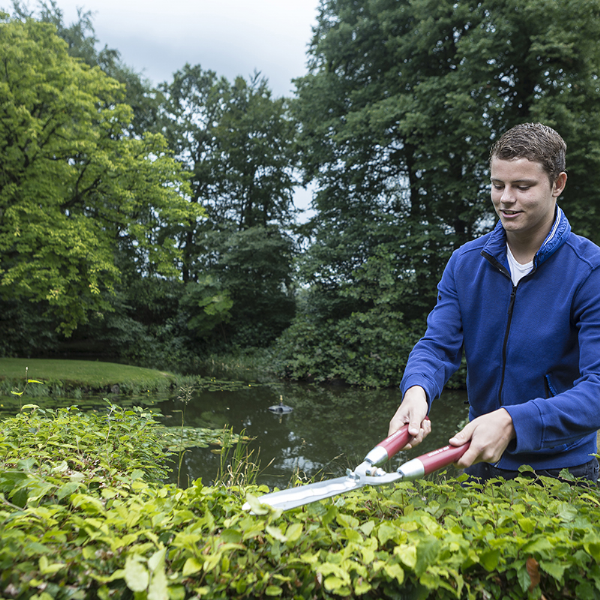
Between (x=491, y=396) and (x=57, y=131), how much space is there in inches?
503

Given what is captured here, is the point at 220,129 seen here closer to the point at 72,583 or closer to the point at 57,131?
the point at 57,131

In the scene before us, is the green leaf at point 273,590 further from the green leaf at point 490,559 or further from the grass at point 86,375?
the grass at point 86,375

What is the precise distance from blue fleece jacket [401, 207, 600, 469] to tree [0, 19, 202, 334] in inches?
413

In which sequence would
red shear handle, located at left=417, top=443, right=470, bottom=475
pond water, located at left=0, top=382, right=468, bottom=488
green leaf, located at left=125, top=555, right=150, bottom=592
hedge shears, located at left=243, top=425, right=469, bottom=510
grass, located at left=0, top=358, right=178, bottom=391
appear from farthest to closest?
1. grass, located at left=0, top=358, right=178, bottom=391
2. pond water, located at left=0, top=382, right=468, bottom=488
3. red shear handle, located at left=417, top=443, right=470, bottom=475
4. hedge shears, located at left=243, top=425, right=469, bottom=510
5. green leaf, located at left=125, top=555, right=150, bottom=592

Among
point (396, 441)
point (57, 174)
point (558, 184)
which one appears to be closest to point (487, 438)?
point (396, 441)

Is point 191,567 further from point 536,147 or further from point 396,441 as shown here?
point 536,147

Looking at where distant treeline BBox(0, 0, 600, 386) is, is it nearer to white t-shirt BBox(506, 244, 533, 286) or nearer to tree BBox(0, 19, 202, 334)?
tree BBox(0, 19, 202, 334)

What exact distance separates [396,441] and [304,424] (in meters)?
7.16

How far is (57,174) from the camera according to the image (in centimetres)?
1145

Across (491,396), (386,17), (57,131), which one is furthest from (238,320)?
(491,396)

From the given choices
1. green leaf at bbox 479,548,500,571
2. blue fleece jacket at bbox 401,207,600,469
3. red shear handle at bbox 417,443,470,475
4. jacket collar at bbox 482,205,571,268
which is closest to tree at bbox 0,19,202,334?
blue fleece jacket at bbox 401,207,600,469

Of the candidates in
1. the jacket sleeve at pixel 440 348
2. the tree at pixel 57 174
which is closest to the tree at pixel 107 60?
the tree at pixel 57 174

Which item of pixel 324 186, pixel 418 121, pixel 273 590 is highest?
pixel 418 121

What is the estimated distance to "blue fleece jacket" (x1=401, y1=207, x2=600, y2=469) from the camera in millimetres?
1425
